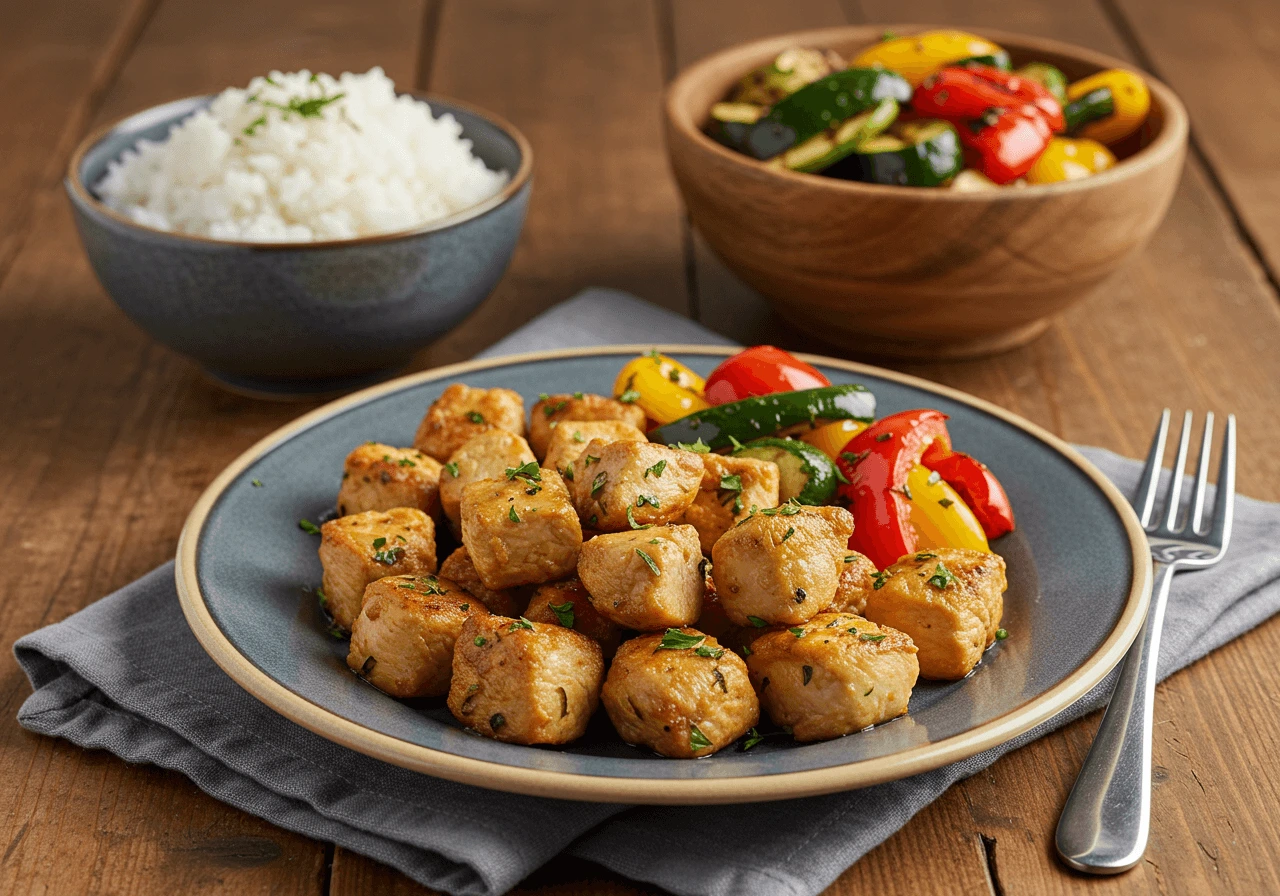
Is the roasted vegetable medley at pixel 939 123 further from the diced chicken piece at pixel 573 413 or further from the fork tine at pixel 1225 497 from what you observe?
the diced chicken piece at pixel 573 413

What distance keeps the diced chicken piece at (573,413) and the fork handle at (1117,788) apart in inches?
38.3

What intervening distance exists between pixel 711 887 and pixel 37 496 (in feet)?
6.09

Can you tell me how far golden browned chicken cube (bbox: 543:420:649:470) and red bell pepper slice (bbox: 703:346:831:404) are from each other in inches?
8.3

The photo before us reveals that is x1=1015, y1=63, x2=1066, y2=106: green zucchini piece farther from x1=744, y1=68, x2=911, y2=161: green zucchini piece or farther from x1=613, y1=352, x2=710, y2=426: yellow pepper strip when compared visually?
x1=613, y1=352, x2=710, y2=426: yellow pepper strip

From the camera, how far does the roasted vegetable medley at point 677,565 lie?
6.05 feet

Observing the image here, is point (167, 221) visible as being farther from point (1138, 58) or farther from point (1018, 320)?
point (1138, 58)

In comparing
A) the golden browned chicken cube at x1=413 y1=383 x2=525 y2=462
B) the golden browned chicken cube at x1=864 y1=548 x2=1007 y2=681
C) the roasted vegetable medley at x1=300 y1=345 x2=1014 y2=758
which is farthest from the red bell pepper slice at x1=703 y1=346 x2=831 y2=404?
the golden browned chicken cube at x1=864 y1=548 x2=1007 y2=681

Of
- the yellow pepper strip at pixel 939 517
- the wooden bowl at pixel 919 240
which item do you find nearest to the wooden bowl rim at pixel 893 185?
the wooden bowl at pixel 919 240

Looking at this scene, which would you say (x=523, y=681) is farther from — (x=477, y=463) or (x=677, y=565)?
(x=477, y=463)

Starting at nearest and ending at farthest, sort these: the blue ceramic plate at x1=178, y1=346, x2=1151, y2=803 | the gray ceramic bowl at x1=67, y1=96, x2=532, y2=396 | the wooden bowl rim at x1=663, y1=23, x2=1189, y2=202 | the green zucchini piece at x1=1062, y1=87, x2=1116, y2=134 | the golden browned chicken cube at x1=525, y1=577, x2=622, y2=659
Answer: the blue ceramic plate at x1=178, y1=346, x2=1151, y2=803 → the golden browned chicken cube at x1=525, y1=577, x2=622, y2=659 → the gray ceramic bowl at x1=67, y1=96, x2=532, y2=396 → the wooden bowl rim at x1=663, y1=23, x2=1189, y2=202 → the green zucchini piece at x1=1062, y1=87, x2=1116, y2=134

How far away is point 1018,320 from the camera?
334 cm

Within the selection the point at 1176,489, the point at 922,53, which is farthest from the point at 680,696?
the point at 922,53

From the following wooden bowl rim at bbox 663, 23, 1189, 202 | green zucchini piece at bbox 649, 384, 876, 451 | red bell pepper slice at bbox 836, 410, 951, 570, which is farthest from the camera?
wooden bowl rim at bbox 663, 23, 1189, 202

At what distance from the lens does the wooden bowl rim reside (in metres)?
3.04
